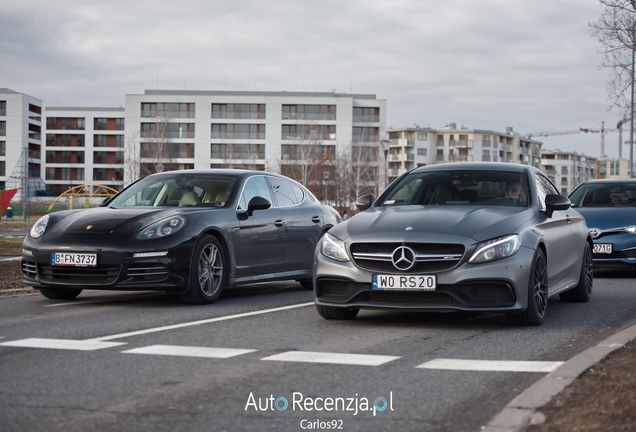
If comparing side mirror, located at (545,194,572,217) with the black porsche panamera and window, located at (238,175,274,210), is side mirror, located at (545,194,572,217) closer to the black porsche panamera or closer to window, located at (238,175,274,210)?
the black porsche panamera

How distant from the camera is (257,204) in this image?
9891 millimetres

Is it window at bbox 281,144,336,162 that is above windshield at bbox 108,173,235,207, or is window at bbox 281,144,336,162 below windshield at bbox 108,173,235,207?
above

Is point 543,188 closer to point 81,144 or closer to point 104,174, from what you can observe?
point 104,174

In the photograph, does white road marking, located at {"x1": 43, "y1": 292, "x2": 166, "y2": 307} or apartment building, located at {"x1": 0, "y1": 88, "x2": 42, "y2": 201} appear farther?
apartment building, located at {"x1": 0, "y1": 88, "x2": 42, "y2": 201}

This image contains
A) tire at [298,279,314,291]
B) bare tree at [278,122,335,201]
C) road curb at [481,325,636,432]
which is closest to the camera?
road curb at [481,325,636,432]

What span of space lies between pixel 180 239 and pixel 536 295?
3.65 meters

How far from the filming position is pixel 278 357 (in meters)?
5.79

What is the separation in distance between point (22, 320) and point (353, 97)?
314 feet

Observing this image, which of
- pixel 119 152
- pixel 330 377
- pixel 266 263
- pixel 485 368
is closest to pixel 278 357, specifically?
pixel 330 377

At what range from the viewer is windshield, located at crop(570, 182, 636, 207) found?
Answer: 1408 centimetres

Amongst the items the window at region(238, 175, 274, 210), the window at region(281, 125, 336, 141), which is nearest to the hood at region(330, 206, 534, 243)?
the window at region(238, 175, 274, 210)

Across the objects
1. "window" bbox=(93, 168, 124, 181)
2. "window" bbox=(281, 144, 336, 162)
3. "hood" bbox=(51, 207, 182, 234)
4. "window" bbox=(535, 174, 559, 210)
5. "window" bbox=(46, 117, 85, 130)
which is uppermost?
"window" bbox=(46, 117, 85, 130)

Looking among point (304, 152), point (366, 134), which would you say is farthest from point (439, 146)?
point (304, 152)

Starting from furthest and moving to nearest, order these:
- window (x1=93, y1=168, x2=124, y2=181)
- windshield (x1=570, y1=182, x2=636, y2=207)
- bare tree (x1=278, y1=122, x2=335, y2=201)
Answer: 1. window (x1=93, y1=168, x2=124, y2=181)
2. bare tree (x1=278, y1=122, x2=335, y2=201)
3. windshield (x1=570, y1=182, x2=636, y2=207)
